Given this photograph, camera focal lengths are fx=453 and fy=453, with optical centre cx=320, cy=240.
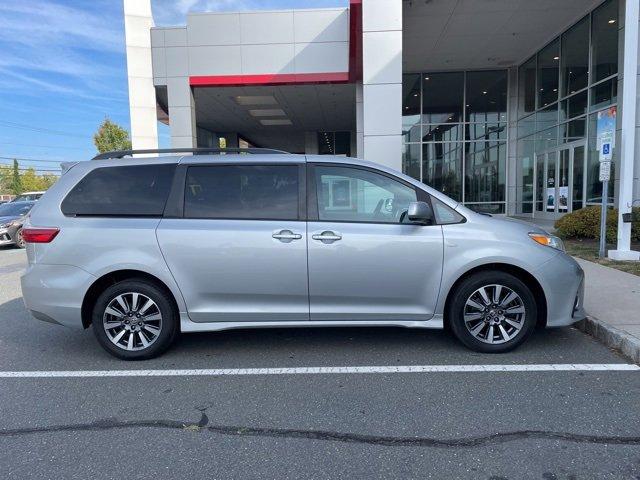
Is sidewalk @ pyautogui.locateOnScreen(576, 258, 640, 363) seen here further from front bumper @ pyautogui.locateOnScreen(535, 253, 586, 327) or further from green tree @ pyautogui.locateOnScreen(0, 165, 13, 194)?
green tree @ pyautogui.locateOnScreen(0, 165, 13, 194)

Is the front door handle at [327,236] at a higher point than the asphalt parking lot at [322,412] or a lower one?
higher

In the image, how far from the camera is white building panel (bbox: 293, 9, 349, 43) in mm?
15609

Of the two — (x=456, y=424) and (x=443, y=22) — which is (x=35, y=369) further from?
(x=443, y=22)

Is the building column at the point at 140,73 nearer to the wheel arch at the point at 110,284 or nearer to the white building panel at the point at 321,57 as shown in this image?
the white building panel at the point at 321,57

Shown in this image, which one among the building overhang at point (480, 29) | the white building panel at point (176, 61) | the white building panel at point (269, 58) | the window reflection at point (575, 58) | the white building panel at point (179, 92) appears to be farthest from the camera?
the white building panel at point (179, 92)

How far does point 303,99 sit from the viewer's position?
63.6 feet

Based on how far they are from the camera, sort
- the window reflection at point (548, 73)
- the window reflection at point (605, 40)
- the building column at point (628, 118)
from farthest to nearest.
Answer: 1. the window reflection at point (548, 73)
2. the window reflection at point (605, 40)
3. the building column at point (628, 118)

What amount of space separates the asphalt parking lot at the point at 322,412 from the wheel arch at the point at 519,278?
42 cm

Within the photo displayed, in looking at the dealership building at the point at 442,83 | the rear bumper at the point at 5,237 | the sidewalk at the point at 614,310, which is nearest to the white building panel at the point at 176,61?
the dealership building at the point at 442,83

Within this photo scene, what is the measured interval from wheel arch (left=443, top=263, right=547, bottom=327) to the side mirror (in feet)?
1.98

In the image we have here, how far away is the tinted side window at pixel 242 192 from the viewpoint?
4.20 meters

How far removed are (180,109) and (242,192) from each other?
1360 centimetres

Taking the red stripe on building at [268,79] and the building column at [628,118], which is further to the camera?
the red stripe on building at [268,79]

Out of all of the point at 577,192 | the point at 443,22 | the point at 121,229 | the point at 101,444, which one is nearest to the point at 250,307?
the point at 121,229
